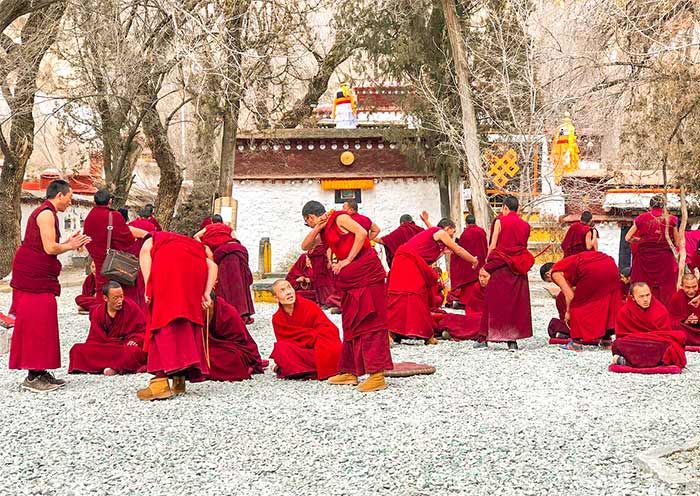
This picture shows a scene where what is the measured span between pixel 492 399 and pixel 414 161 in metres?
15.0

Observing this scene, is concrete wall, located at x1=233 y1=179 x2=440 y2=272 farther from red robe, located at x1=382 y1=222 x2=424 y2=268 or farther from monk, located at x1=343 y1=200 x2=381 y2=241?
monk, located at x1=343 y1=200 x2=381 y2=241

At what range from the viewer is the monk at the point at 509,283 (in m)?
8.90

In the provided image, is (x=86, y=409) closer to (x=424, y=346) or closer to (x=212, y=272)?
(x=212, y=272)

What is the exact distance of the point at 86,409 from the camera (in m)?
6.14

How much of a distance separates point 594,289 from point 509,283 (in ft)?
2.71

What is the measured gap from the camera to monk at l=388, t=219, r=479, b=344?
363 inches

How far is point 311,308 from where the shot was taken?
25.1 ft

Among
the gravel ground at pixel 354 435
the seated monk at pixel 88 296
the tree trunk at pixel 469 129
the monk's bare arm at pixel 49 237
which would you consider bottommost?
the gravel ground at pixel 354 435

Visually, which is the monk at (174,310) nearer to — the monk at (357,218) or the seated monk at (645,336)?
the monk at (357,218)

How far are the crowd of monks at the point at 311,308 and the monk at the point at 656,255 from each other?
9cm

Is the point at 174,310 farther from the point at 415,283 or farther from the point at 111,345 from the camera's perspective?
the point at 415,283

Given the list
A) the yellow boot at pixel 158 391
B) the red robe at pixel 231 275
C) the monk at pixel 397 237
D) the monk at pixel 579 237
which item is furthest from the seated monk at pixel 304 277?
the yellow boot at pixel 158 391

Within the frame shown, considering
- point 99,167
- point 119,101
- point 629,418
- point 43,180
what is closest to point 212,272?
point 629,418

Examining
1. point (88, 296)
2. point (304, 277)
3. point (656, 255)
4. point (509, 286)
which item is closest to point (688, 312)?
point (509, 286)
